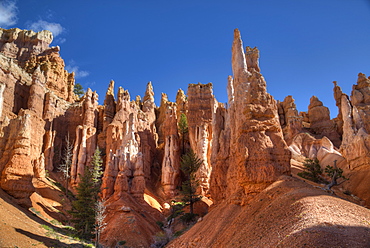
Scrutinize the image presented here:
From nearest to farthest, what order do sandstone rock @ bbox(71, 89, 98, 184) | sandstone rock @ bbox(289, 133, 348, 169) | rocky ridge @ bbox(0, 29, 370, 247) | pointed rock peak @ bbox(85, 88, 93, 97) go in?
1. rocky ridge @ bbox(0, 29, 370, 247)
2. sandstone rock @ bbox(289, 133, 348, 169)
3. sandstone rock @ bbox(71, 89, 98, 184)
4. pointed rock peak @ bbox(85, 88, 93, 97)

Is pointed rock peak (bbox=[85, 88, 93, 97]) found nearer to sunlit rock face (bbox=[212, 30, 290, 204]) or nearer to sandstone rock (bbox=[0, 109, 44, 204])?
sandstone rock (bbox=[0, 109, 44, 204])

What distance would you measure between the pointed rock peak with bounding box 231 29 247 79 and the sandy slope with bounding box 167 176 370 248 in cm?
1089

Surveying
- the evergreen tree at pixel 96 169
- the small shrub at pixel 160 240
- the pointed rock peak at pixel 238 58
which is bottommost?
the small shrub at pixel 160 240

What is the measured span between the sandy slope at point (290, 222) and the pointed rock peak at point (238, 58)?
10.9 m

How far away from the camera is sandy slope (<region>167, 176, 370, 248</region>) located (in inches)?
429

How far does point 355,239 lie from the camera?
10297 millimetres

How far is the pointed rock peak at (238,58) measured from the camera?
25.7m

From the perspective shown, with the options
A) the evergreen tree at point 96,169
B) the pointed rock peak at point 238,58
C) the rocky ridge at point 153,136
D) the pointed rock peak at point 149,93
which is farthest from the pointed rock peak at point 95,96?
the pointed rock peak at point 238,58

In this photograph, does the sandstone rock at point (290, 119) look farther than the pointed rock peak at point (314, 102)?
No

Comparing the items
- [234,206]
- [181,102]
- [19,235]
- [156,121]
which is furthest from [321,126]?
[19,235]

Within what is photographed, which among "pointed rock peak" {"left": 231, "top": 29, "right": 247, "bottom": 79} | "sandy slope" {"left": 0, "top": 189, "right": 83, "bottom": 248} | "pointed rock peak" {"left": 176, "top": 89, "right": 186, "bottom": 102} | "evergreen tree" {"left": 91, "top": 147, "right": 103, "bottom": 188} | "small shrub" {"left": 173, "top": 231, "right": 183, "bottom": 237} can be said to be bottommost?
"small shrub" {"left": 173, "top": 231, "right": 183, "bottom": 237}

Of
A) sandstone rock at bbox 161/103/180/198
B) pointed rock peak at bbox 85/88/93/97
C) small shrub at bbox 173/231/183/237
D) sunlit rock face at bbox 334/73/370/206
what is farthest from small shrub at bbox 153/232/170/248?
pointed rock peak at bbox 85/88/93/97

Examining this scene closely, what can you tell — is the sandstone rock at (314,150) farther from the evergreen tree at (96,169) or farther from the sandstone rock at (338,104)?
the evergreen tree at (96,169)

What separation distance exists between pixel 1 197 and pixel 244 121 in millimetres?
22081
